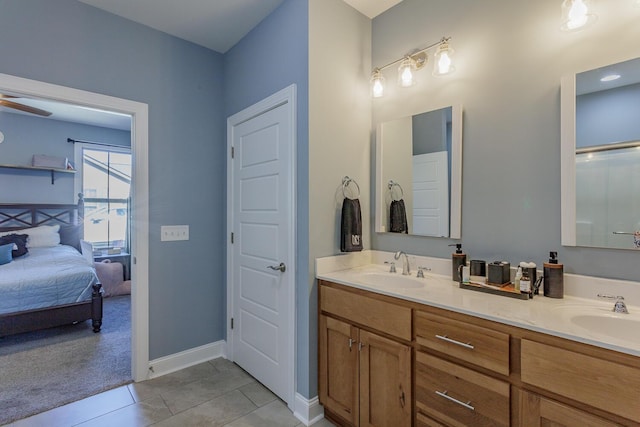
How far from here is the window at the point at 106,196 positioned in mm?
5180

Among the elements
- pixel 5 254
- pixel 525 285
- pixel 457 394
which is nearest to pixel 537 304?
pixel 525 285

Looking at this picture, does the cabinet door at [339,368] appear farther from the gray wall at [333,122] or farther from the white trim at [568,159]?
the white trim at [568,159]

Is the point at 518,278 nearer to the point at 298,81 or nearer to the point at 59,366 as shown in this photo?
the point at 298,81

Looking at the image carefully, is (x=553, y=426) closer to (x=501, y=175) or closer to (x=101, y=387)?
(x=501, y=175)

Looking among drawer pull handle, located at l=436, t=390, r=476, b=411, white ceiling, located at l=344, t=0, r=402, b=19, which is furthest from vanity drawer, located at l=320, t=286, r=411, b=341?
white ceiling, located at l=344, t=0, r=402, b=19

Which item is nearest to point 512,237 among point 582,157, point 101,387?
point 582,157

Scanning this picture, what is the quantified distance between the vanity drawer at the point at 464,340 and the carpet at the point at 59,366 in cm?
234

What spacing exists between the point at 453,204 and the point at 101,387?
2.86m

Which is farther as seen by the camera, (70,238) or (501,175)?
(70,238)

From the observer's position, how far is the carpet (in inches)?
85.0

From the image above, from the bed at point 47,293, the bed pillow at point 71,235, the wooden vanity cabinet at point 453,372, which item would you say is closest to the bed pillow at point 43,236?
the bed pillow at point 71,235

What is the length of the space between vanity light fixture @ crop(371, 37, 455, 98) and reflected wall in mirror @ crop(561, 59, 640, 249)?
62 cm

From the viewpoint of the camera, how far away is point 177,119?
2.60 metres

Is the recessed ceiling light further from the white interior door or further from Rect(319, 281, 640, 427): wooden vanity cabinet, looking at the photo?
Rect(319, 281, 640, 427): wooden vanity cabinet
